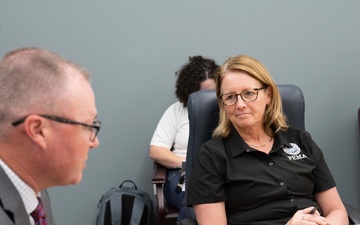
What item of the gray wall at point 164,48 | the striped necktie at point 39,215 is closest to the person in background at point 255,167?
the striped necktie at point 39,215

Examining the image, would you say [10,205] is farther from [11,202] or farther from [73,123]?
[73,123]

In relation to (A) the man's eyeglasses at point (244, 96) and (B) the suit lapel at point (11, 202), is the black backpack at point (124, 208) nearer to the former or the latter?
(A) the man's eyeglasses at point (244, 96)

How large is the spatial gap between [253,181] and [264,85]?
407 millimetres

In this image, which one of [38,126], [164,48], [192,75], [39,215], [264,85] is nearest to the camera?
[38,126]

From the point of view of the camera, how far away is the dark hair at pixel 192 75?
278 cm

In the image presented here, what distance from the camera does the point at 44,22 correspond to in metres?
2.96

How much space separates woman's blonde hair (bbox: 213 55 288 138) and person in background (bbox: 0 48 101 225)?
0.95m

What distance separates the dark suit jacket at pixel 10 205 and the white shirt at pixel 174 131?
1.82 m

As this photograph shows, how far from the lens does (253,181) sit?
70.5 inches

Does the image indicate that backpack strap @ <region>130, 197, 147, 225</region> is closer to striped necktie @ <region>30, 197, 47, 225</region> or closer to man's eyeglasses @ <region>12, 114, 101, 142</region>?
striped necktie @ <region>30, 197, 47, 225</region>

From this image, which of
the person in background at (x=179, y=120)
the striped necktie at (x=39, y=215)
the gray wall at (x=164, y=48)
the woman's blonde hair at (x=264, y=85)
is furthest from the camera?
the gray wall at (x=164, y=48)

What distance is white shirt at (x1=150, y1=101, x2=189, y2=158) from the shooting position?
280 centimetres

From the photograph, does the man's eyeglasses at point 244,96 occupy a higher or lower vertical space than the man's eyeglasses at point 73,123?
lower

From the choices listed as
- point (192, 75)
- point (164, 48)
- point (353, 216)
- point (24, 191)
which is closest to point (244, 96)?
point (353, 216)
